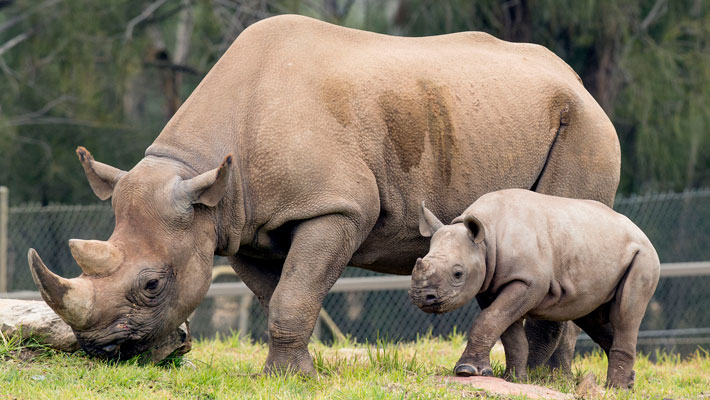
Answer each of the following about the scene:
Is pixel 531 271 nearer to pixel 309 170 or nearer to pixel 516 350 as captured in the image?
pixel 516 350

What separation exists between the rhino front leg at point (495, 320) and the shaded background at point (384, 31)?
5.98 meters

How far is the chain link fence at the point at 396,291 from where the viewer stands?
11.2 m

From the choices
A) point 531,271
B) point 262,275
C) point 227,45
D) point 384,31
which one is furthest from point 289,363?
point 384,31

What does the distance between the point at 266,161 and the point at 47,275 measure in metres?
1.42

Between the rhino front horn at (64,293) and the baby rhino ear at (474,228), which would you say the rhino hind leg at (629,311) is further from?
the rhino front horn at (64,293)

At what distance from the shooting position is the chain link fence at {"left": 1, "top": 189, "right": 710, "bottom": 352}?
36.6 feet

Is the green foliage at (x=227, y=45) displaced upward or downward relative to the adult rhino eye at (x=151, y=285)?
downward

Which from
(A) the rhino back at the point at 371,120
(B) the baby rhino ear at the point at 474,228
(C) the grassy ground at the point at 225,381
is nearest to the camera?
(C) the grassy ground at the point at 225,381

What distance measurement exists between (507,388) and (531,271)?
2.27ft

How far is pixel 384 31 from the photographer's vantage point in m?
13.9

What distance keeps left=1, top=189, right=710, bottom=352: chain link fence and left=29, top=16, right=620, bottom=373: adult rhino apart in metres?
4.66

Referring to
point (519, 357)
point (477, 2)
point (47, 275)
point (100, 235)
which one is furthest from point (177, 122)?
point (477, 2)

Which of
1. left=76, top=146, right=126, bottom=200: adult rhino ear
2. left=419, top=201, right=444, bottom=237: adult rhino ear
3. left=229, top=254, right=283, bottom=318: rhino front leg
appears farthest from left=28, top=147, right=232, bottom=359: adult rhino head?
left=419, top=201, right=444, bottom=237: adult rhino ear

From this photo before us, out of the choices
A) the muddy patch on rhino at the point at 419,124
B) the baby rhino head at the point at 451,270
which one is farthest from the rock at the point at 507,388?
the muddy patch on rhino at the point at 419,124
